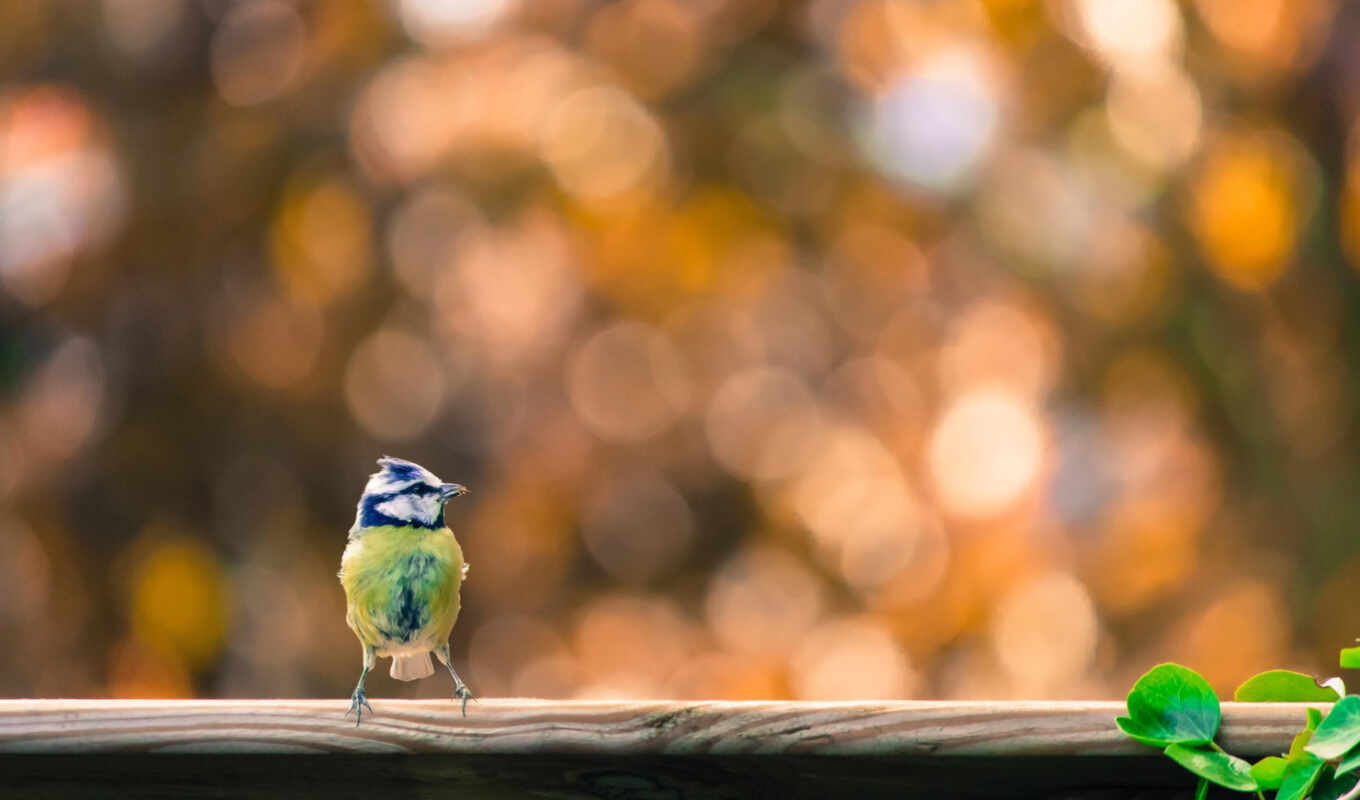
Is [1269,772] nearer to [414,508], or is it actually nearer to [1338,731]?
[1338,731]

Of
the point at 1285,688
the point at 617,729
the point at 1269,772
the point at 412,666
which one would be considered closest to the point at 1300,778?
the point at 1269,772

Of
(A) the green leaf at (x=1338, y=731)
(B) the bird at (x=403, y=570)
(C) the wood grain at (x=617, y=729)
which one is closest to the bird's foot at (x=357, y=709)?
(C) the wood grain at (x=617, y=729)

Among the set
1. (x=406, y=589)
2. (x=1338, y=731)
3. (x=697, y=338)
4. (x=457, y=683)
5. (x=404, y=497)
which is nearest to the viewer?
(x=1338, y=731)

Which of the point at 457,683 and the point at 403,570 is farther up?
the point at 403,570

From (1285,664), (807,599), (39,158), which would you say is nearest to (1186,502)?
(1285,664)

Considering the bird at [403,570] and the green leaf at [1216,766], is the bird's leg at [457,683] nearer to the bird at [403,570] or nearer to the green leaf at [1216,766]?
the bird at [403,570]

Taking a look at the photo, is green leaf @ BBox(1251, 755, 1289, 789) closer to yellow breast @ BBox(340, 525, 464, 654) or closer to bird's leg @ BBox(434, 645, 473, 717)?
bird's leg @ BBox(434, 645, 473, 717)
